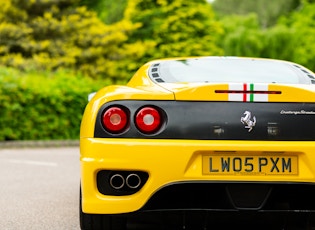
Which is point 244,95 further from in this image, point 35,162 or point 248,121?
point 35,162

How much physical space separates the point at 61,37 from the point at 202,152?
22.6 m

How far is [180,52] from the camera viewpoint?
32.4m

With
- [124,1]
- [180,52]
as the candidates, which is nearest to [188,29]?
[180,52]

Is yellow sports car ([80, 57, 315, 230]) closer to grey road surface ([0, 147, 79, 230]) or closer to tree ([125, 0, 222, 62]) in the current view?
grey road surface ([0, 147, 79, 230])

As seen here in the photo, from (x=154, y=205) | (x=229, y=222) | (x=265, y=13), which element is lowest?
(x=265, y=13)

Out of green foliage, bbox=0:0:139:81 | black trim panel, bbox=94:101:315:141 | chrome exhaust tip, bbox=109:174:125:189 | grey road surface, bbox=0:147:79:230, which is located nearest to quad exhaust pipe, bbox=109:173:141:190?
chrome exhaust tip, bbox=109:174:125:189

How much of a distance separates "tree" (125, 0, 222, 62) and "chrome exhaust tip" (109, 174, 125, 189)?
90.0 ft

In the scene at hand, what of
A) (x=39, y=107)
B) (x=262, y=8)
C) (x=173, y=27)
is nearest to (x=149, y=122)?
(x=39, y=107)

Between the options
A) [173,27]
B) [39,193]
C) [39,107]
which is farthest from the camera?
[173,27]

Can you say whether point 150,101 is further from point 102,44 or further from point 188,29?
point 188,29

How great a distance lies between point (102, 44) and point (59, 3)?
2.12m

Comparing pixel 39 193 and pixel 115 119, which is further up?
pixel 115 119

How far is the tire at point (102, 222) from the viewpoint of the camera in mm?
4570

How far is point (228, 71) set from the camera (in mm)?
5242
